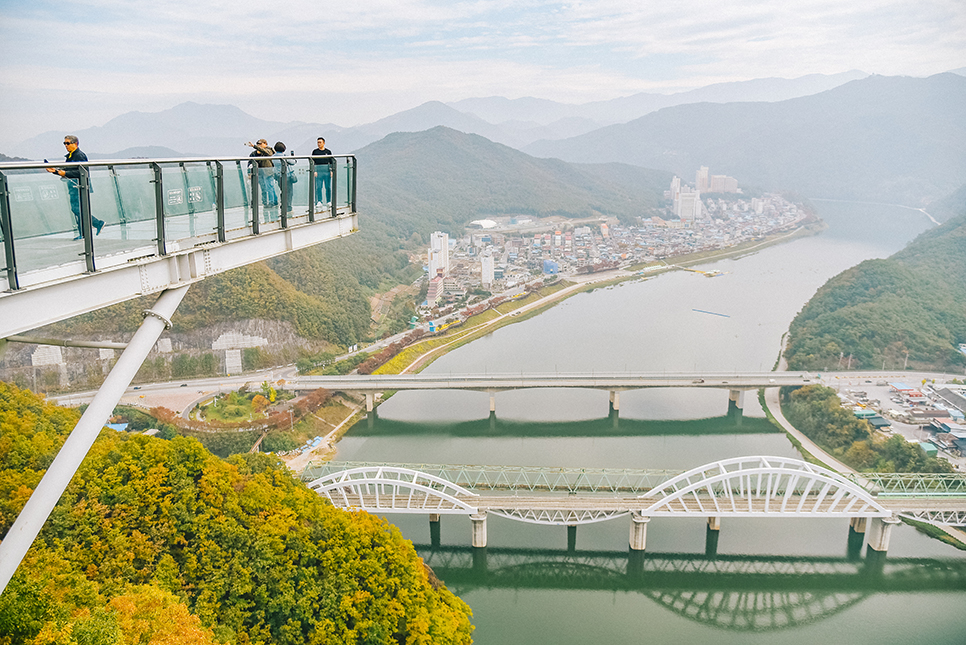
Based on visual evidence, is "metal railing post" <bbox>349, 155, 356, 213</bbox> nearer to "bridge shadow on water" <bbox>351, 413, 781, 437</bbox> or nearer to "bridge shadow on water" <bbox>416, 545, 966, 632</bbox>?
"bridge shadow on water" <bbox>416, 545, 966, 632</bbox>

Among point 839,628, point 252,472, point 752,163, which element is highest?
point 752,163

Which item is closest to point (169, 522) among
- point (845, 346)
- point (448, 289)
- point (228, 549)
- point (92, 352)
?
point (228, 549)

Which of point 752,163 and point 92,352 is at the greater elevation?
point 752,163

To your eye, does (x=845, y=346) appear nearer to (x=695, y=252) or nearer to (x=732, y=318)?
(x=732, y=318)

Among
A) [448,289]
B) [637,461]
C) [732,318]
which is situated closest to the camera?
[637,461]

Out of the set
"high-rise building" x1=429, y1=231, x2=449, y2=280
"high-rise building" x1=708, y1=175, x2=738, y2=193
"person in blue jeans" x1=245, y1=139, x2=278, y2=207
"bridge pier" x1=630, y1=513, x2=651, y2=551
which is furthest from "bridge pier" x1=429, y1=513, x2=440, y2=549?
"high-rise building" x1=708, y1=175, x2=738, y2=193

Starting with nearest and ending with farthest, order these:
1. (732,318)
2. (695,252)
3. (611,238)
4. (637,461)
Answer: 1. (637,461)
2. (732,318)
3. (695,252)
4. (611,238)
